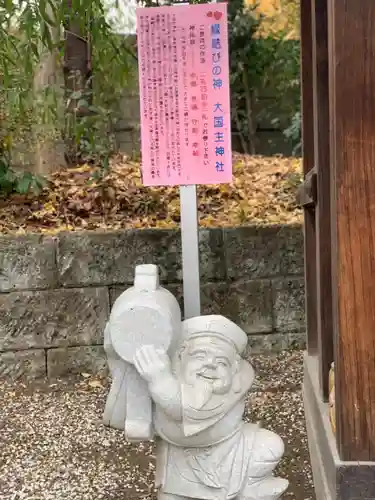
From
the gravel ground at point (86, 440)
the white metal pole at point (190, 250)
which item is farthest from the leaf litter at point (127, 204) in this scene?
the white metal pole at point (190, 250)

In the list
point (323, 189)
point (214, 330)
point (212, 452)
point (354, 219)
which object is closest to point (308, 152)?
point (323, 189)

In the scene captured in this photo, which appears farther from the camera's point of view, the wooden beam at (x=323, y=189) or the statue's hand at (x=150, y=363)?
the wooden beam at (x=323, y=189)

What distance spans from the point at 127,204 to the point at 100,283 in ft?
2.46

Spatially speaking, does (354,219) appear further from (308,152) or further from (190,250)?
(308,152)

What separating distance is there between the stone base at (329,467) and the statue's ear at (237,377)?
14.6 inches

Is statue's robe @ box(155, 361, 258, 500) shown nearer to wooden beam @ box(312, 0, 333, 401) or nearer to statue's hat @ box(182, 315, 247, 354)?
statue's hat @ box(182, 315, 247, 354)

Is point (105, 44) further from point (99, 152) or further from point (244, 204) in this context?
point (244, 204)

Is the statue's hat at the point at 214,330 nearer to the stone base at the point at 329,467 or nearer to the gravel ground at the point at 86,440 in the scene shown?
the stone base at the point at 329,467

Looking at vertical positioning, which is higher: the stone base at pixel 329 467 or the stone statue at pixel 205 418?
the stone statue at pixel 205 418

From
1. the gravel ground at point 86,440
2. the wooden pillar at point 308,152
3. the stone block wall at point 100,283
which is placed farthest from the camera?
the stone block wall at point 100,283

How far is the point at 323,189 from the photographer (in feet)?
7.44

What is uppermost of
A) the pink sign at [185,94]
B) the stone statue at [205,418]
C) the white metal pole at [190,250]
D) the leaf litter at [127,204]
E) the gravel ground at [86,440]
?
the pink sign at [185,94]

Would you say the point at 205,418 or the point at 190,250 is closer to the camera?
the point at 205,418

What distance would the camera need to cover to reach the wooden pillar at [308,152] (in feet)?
9.75
